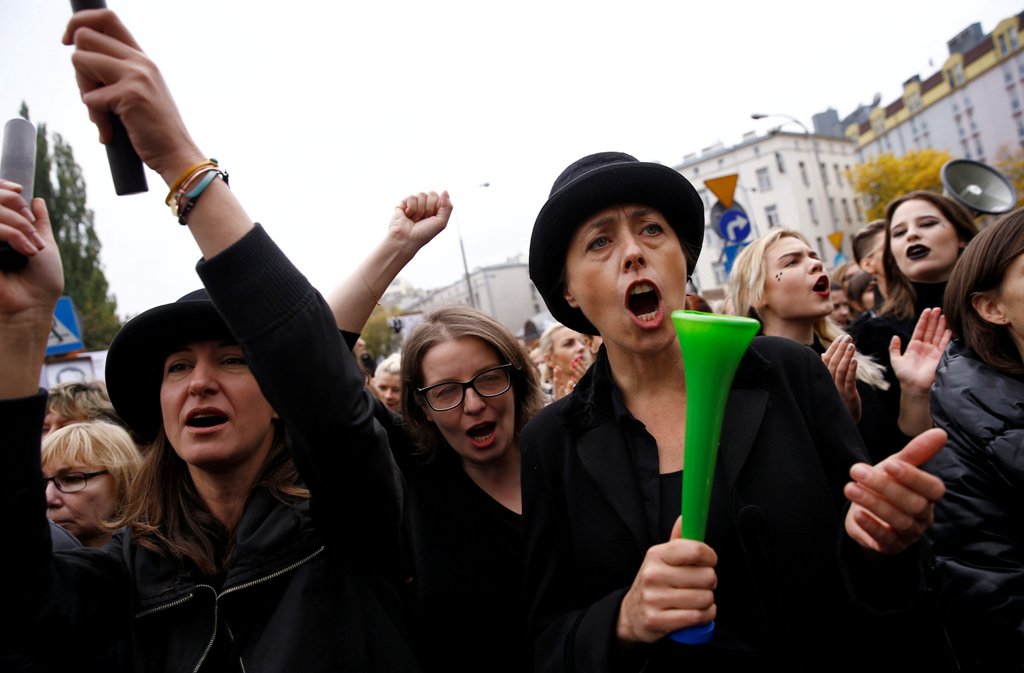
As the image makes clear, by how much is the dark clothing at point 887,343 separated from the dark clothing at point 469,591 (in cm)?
178

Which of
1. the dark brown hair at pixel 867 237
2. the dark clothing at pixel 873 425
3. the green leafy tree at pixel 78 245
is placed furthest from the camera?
the green leafy tree at pixel 78 245

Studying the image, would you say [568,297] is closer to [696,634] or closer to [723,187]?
[696,634]

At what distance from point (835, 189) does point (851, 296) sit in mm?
54496

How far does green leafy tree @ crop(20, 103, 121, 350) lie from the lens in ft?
98.1

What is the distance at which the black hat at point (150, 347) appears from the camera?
5.74 feet

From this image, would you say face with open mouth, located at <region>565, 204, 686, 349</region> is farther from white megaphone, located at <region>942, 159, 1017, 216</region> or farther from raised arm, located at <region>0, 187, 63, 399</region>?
white megaphone, located at <region>942, 159, 1017, 216</region>

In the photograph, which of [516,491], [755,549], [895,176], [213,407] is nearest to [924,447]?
[755,549]

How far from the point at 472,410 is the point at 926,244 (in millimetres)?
2859

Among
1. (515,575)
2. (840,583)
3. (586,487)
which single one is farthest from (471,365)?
(840,583)

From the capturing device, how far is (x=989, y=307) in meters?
2.25

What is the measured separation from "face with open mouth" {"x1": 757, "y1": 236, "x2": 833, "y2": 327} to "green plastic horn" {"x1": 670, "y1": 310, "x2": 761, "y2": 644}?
2.44 metres

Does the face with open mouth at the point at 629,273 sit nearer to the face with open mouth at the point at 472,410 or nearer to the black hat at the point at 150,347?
the face with open mouth at the point at 472,410

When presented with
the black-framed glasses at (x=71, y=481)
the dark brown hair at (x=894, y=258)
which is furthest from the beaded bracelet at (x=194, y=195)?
the dark brown hair at (x=894, y=258)

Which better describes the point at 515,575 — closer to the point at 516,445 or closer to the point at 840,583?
the point at 516,445
